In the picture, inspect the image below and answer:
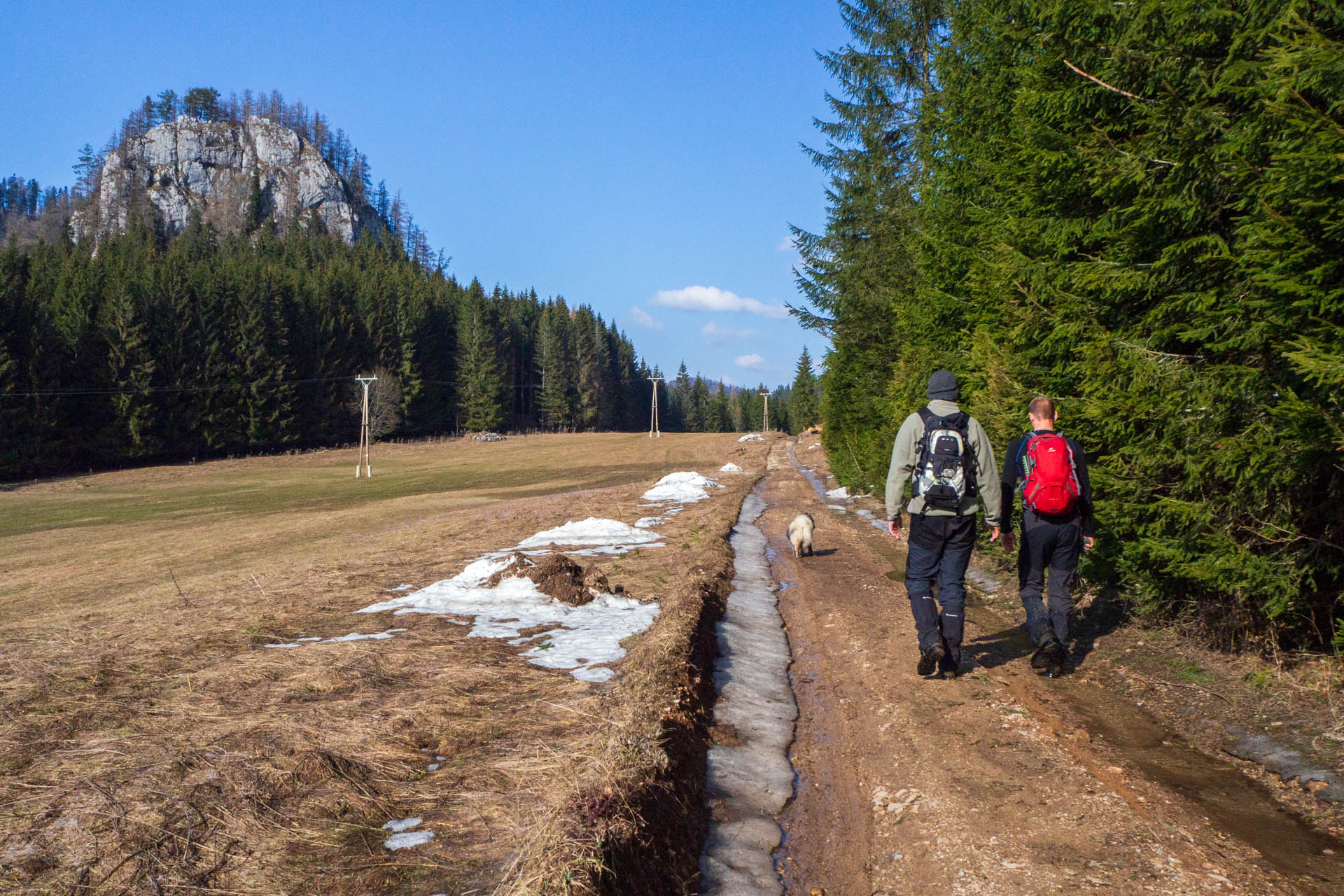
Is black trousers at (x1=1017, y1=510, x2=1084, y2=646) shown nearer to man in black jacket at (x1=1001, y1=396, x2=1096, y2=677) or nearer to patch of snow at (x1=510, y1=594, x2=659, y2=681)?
man in black jacket at (x1=1001, y1=396, x2=1096, y2=677)

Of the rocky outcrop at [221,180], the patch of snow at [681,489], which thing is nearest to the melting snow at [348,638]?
the patch of snow at [681,489]

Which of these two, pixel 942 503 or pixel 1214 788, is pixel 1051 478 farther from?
pixel 1214 788

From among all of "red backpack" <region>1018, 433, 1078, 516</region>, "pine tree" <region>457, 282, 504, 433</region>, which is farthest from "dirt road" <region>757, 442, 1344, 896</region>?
"pine tree" <region>457, 282, 504, 433</region>

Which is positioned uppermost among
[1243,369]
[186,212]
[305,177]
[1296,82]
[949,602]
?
[305,177]

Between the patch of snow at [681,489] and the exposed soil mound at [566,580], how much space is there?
1272 centimetres

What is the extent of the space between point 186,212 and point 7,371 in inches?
5743

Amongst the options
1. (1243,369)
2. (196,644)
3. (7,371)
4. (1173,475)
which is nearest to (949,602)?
(1173,475)

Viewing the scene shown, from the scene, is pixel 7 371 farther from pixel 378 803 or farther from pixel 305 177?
pixel 305 177

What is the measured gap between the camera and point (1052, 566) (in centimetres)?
607

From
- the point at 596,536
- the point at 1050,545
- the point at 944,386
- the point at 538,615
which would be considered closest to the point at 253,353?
the point at 596,536

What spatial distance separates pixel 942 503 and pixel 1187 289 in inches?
109

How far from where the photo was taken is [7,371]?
5016 centimetres

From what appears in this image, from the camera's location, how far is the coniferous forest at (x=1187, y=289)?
4332 millimetres

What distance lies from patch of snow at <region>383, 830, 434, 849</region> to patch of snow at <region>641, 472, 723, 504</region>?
18750mm
